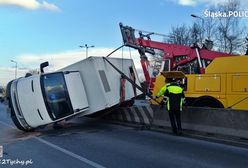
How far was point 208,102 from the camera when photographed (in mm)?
13570

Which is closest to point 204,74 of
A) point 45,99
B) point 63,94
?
point 63,94

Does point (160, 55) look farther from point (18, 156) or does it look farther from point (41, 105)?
point (18, 156)

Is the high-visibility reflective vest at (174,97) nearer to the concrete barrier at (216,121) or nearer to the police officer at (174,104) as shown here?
the police officer at (174,104)

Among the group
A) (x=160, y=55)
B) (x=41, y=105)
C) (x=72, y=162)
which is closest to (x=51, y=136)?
(x=41, y=105)

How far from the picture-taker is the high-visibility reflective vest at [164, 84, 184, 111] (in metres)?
11.8

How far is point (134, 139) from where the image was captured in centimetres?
1104

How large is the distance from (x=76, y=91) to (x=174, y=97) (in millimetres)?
3423

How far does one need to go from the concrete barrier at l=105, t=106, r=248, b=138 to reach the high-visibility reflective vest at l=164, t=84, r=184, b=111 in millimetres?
511

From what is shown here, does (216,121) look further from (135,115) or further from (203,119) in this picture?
(135,115)

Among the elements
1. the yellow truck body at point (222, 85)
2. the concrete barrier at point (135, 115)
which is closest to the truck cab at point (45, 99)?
the concrete barrier at point (135, 115)

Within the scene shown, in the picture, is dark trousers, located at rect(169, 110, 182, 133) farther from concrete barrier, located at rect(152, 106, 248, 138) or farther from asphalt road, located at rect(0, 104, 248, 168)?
concrete barrier, located at rect(152, 106, 248, 138)

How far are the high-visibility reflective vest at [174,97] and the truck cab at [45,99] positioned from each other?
9.81ft

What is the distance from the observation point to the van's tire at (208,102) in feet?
43.5

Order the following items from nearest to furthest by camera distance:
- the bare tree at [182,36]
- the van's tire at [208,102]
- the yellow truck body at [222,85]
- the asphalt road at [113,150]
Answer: the asphalt road at [113,150]
the yellow truck body at [222,85]
the van's tire at [208,102]
the bare tree at [182,36]
